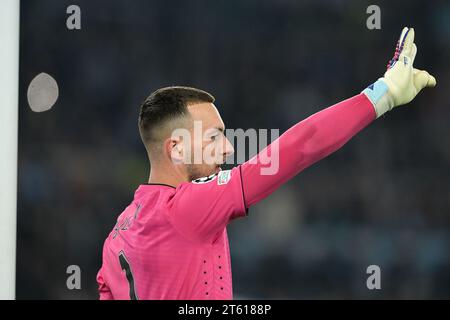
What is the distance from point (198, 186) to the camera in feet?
5.56

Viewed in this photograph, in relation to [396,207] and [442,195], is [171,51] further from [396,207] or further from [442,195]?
[442,195]

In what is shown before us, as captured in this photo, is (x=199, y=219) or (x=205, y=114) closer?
(x=199, y=219)

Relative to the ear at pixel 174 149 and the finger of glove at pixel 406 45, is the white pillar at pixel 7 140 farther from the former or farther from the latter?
the finger of glove at pixel 406 45

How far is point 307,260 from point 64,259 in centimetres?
151

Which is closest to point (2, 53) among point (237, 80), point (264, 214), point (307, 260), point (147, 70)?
point (147, 70)

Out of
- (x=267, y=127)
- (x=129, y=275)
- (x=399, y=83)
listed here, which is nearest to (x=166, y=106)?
(x=129, y=275)

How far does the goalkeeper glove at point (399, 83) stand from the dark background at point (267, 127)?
2266mm

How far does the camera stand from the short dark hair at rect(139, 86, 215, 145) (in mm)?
1904

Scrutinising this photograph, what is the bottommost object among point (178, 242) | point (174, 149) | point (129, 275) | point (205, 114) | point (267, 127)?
point (129, 275)

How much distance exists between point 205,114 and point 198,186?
27 centimetres

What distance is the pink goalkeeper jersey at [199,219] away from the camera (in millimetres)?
1585

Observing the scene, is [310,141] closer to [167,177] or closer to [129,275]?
[167,177]

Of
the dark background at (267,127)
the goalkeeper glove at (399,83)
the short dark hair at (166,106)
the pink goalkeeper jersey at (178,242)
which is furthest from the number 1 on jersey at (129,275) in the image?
the dark background at (267,127)

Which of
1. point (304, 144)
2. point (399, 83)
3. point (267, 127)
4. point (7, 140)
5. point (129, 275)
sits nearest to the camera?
point (304, 144)
